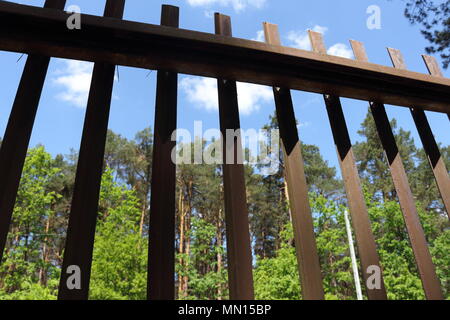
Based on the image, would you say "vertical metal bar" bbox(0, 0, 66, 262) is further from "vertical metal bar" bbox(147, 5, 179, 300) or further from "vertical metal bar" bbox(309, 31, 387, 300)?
"vertical metal bar" bbox(309, 31, 387, 300)

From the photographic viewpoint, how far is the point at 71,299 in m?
0.72

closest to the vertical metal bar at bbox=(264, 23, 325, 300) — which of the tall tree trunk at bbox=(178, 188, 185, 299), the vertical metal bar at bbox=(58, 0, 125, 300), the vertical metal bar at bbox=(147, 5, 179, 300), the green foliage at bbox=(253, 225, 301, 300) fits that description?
the vertical metal bar at bbox=(147, 5, 179, 300)

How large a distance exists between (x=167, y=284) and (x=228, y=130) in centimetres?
50

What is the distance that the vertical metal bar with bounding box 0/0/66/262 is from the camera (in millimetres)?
774

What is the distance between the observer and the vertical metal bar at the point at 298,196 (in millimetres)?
895

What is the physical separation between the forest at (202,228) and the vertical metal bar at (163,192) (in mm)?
13205

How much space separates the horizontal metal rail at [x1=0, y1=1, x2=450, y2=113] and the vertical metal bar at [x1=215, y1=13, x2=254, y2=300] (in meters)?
0.11

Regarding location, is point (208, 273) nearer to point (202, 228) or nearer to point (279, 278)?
point (202, 228)

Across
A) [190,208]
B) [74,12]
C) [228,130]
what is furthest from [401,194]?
[190,208]

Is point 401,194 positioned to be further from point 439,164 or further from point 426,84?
point 426,84

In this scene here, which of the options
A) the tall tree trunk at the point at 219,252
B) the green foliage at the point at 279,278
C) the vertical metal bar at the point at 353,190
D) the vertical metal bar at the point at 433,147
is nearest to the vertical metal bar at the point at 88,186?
the vertical metal bar at the point at 353,190

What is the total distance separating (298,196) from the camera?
3.24 ft

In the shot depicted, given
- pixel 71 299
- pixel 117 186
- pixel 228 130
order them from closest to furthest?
pixel 71 299 → pixel 228 130 → pixel 117 186

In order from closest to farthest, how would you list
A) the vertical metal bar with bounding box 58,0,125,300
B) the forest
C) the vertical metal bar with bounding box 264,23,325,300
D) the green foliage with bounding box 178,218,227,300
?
1. the vertical metal bar with bounding box 58,0,125,300
2. the vertical metal bar with bounding box 264,23,325,300
3. the forest
4. the green foliage with bounding box 178,218,227,300
